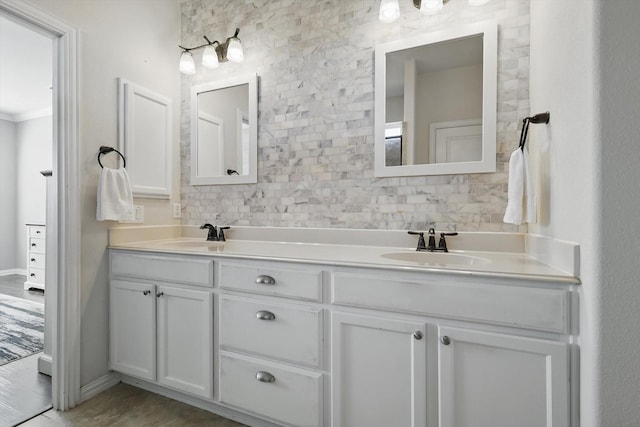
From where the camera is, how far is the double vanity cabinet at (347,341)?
1.05 metres

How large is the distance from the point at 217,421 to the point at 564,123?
1.98 meters

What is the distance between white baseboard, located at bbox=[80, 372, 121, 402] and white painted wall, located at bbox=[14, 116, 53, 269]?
4.08 meters

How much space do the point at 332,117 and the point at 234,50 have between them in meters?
0.84

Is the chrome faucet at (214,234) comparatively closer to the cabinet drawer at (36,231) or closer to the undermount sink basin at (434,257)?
the undermount sink basin at (434,257)

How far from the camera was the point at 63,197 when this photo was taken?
5.70 ft

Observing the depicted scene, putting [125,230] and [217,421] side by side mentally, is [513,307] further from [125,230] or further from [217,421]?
[125,230]

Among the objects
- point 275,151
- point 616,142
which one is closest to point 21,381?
point 275,151

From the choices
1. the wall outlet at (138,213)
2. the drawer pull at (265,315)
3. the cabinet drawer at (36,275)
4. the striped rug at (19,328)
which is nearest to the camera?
the drawer pull at (265,315)

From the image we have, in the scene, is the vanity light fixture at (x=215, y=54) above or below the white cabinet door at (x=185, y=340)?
above

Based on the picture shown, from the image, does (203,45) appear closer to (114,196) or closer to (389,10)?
(114,196)

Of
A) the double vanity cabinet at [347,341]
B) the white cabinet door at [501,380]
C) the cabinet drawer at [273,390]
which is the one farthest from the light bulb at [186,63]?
the white cabinet door at [501,380]

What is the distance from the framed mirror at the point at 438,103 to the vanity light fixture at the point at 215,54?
950 mm

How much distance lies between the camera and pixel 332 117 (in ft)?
6.47

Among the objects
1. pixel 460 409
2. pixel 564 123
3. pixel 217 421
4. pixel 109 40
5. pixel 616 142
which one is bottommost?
pixel 217 421
